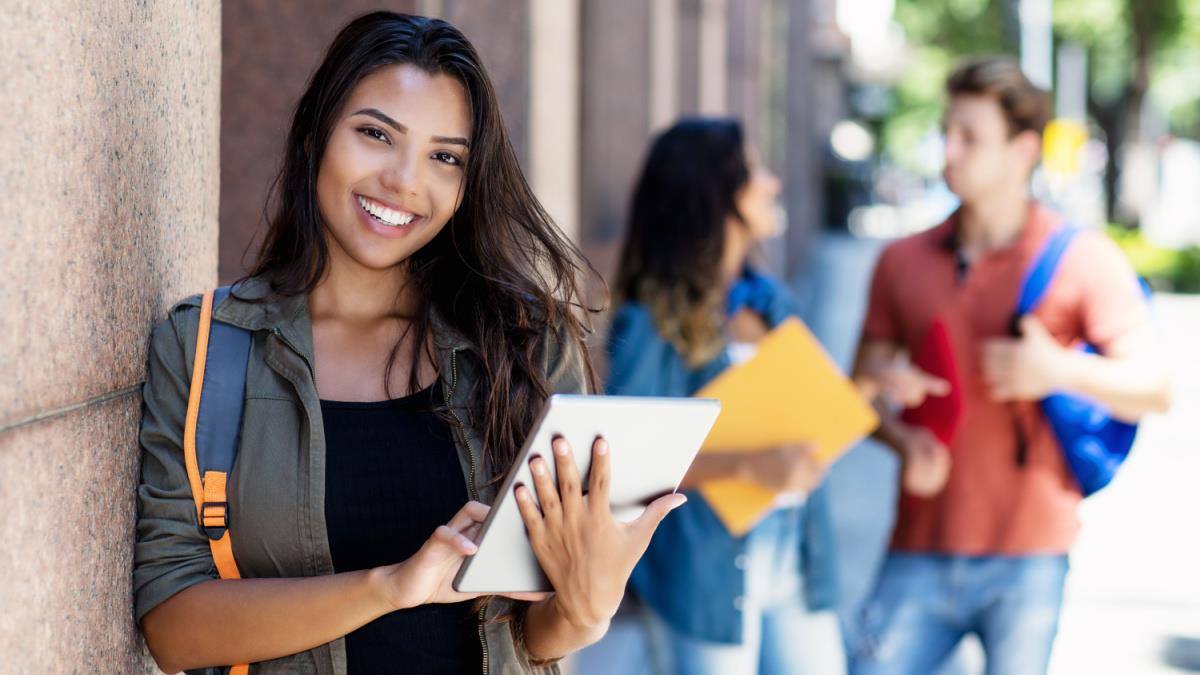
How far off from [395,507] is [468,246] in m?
0.49

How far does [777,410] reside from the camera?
395cm

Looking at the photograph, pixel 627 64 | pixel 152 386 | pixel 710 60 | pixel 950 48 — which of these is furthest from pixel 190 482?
pixel 950 48

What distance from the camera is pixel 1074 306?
3949 millimetres

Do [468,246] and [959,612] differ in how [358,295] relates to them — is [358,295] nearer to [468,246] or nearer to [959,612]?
[468,246]

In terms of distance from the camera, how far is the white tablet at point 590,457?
1.82 m

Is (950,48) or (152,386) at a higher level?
(152,386)

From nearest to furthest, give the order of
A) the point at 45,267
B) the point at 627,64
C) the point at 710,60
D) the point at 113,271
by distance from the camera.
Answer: the point at 45,267 → the point at 113,271 → the point at 627,64 → the point at 710,60

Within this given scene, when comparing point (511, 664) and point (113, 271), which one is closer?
point (113, 271)

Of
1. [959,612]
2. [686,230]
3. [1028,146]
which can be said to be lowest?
[959,612]

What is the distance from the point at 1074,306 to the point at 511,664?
231 centimetres

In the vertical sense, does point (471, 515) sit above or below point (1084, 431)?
above

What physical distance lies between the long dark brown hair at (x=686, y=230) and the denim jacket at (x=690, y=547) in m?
0.06

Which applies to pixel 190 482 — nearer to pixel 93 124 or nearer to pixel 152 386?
pixel 152 386

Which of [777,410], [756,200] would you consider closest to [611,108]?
[756,200]
